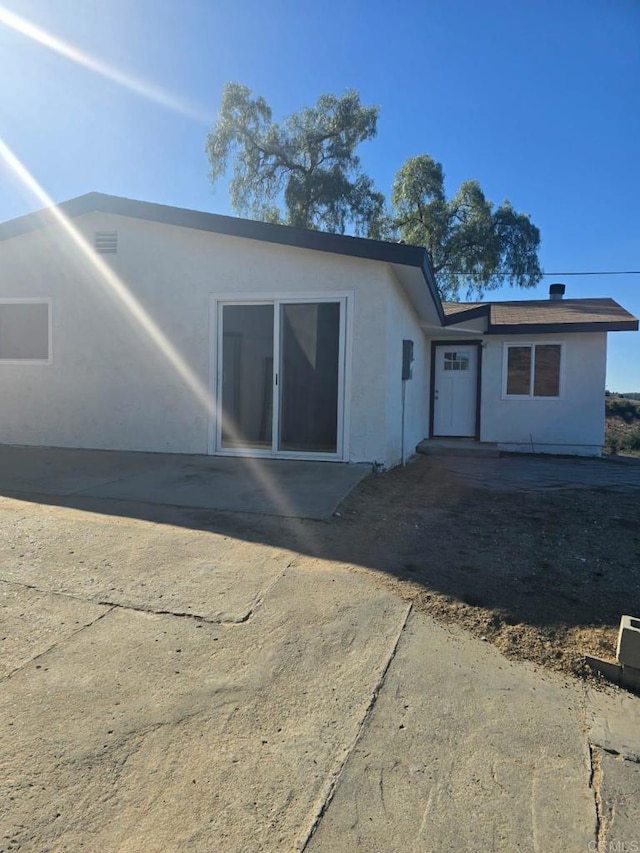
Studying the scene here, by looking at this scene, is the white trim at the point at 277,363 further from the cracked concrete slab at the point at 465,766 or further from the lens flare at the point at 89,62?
the lens flare at the point at 89,62

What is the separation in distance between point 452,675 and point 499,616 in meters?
0.68

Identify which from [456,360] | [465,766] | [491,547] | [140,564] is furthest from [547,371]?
[465,766]

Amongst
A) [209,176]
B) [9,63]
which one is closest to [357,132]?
[209,176]

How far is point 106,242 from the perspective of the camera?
7.79 meters

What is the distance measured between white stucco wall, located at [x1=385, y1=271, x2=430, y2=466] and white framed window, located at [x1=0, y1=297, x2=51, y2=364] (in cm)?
534

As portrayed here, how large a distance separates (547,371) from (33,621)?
10865 mm

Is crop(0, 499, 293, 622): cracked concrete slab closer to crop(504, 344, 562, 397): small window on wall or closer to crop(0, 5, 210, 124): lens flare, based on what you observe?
crop(0, 5, 210, 124): lens flare

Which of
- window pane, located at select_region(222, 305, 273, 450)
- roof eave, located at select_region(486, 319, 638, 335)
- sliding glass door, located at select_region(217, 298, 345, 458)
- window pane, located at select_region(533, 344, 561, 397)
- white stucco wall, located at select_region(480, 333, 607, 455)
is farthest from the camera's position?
window pane, located at select_region(533, 344, 561, 397)

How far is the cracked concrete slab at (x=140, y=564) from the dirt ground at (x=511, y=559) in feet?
2.41

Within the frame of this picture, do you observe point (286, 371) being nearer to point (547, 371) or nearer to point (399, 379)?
point (399, 379)

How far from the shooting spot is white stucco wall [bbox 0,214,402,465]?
685 cm

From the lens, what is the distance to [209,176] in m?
23.7

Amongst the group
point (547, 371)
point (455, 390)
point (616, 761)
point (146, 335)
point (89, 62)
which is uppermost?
point (89, 62)

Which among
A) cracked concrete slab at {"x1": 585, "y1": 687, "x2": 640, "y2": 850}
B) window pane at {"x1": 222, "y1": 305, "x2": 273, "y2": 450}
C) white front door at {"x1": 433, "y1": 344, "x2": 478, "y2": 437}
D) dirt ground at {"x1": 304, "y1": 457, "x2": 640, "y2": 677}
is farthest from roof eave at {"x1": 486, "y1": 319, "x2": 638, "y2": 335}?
cracked concrete slab at {"x1": 585, "y1": 687, "x2": 640, "y2": 850}
